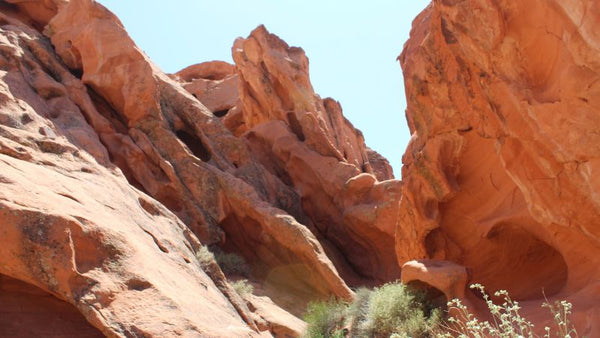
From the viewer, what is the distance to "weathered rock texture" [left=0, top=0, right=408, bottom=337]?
22.4 ft

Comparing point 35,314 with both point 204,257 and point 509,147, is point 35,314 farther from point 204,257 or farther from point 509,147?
point 509,147

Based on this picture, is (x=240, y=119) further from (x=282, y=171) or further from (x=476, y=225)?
(x=476, y=225)

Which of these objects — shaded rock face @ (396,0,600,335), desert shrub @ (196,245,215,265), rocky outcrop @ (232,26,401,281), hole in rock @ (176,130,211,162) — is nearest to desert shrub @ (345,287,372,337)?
shaded rock face @ (396,0,600,335)

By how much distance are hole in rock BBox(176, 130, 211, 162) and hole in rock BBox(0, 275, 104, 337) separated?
A: 41.4ft

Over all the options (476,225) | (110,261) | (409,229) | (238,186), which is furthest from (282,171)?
(110,261)

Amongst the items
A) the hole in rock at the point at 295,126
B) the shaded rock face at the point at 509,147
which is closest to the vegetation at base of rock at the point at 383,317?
the shaded rock face at the point at 509,147

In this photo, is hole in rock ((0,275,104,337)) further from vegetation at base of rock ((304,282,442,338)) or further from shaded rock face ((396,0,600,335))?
shaded rock face ((396,0,600,335))

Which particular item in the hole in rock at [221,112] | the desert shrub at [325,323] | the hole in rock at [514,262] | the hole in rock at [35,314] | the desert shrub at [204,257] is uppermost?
the hole in rock at [221,112]

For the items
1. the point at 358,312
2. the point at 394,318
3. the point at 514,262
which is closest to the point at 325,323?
the point at 358,312

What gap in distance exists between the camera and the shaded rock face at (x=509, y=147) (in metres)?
7.42

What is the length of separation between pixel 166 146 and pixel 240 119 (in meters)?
10.1

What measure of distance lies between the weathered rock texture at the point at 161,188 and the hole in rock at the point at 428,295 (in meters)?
3.21

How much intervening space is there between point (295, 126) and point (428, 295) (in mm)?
13884

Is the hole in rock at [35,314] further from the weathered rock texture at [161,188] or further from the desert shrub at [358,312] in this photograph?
the desert shrub at [358,312]
